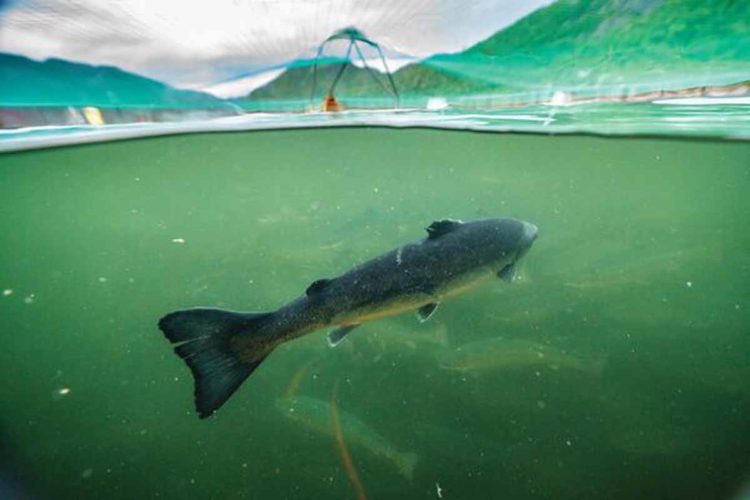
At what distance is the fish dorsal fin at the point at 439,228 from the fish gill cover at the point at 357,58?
2264 millimetres

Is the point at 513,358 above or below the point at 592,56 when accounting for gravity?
below

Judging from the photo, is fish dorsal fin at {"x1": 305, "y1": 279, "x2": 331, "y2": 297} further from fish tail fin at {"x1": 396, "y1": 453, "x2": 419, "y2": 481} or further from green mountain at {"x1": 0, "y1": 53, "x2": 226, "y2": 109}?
green mountain at {"x1": 0, "y1": 53, "x2": 226, "y2": 109}

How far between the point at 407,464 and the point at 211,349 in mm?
3012

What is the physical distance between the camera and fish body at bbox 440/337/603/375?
259 inches

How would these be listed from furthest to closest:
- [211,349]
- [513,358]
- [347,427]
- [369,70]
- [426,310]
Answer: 1. [513,358]
2. [369,70]
3. [347,427]
4. [426,310]
5. [211,349]

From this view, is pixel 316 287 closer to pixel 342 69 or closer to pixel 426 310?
pixel 426 310

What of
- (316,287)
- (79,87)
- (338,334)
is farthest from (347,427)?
(79,87)

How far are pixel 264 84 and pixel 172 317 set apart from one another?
4.25 m

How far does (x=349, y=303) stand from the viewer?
4.35 meters

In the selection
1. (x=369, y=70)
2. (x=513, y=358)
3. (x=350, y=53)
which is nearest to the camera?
(x=350, y=53)

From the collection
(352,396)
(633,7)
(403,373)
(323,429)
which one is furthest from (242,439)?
(633,7)

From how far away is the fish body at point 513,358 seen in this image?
21.6 feet

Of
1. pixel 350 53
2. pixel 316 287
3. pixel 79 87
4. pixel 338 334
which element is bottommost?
pixel 338 334

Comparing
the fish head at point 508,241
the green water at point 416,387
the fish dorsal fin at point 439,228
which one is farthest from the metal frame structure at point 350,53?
the green water at point 416,387
